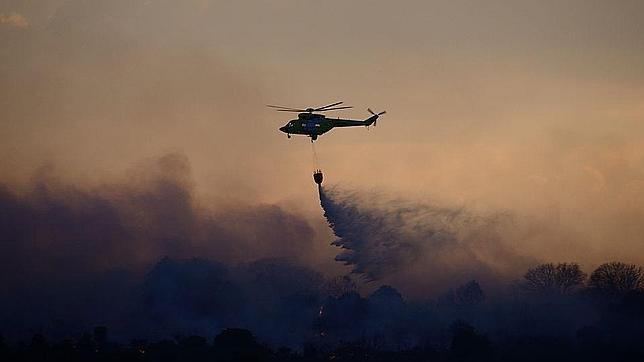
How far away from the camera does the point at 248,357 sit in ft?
550

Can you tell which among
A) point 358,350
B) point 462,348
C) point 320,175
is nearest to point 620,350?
point 462,348

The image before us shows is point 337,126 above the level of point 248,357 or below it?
above

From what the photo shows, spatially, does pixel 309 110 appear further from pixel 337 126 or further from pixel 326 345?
pixel 326 345

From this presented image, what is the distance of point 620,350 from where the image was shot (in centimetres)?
17500

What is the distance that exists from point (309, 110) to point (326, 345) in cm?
5663

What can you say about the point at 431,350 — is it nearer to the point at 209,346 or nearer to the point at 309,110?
the point at 209,346

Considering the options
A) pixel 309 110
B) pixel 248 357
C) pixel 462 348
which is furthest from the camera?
pixel 462 348

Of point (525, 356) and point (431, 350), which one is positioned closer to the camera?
point (525, 356)

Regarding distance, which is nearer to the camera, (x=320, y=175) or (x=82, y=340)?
(x=320, y=175)

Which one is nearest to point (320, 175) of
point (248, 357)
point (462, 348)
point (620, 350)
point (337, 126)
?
point (337, 126)

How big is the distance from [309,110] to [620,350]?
2613 inches

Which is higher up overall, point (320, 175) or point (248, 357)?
point (320, 175)

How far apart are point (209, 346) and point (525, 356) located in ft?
177

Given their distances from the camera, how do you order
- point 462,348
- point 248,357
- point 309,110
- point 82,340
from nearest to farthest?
point 309,110 → point 248,357 → point 462,348 → point 82,340
